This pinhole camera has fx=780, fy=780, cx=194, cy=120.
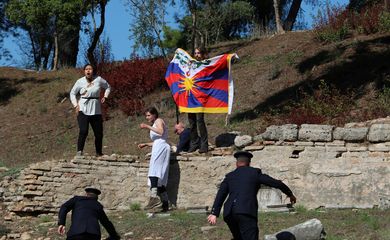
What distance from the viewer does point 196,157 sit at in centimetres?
1388

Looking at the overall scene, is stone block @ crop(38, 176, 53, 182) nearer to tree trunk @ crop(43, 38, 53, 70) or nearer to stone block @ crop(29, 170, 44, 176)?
stone block @ crop(29, 170, 44, 176)

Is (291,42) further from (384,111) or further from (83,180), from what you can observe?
(83,180)

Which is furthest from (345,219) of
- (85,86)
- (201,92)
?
(85,86)

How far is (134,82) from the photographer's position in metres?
22.8

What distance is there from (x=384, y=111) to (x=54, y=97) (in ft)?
41.3

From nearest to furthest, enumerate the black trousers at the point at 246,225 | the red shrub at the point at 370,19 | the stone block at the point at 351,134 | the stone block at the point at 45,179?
1. the black trousers at the point at 246,225
2. the stone block at the point at 351,134
3. the stone block at the point at 45,179
4. the red shrub at the point at 370,19

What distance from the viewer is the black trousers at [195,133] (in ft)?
45.8

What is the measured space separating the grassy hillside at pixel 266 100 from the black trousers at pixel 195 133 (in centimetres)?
219

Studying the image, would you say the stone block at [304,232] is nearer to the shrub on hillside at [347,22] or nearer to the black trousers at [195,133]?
the black trousers at [195,133]

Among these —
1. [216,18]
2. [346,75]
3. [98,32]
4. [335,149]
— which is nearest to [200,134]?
[335,149]

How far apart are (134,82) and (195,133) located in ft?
29.1

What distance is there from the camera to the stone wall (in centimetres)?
1273

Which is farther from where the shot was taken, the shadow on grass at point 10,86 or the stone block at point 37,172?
the shadow on grass at point 10,86

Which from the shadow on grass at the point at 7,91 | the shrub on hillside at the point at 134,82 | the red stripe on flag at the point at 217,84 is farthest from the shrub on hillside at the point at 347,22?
the shadow on grass at the point at 7,91
